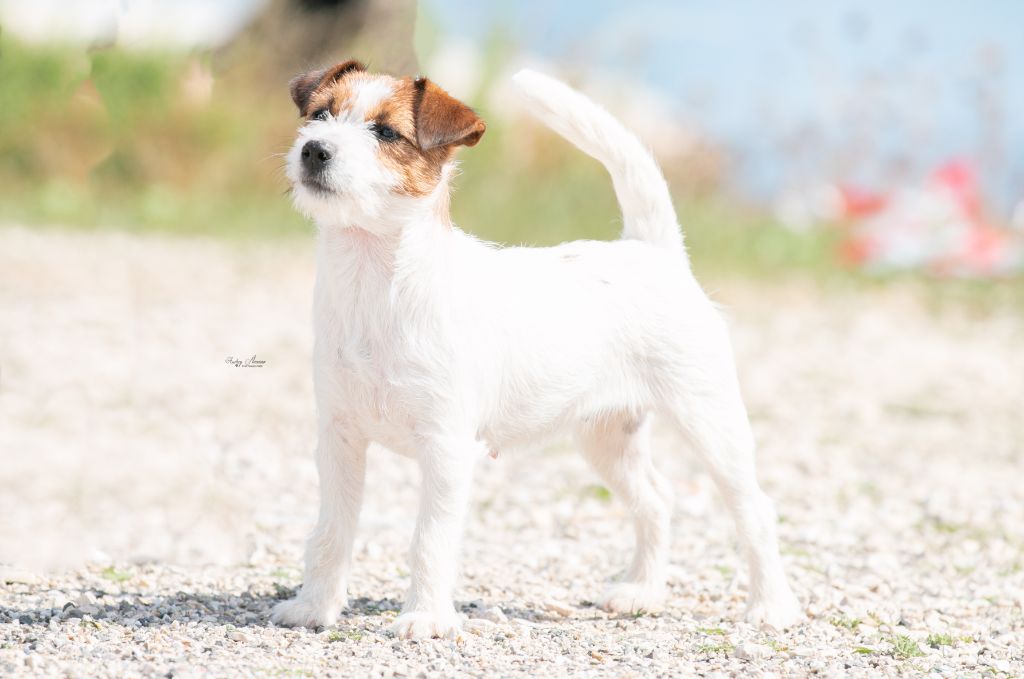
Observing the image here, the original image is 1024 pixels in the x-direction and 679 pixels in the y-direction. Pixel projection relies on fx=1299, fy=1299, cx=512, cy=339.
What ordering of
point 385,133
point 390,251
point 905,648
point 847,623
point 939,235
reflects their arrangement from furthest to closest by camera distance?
1. point 939,235
2. point 847,623
3. point 905,648
4. point 390,251
5. point 385,133

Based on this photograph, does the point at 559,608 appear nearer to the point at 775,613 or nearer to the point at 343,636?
the point at 775,613

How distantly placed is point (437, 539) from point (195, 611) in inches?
32.5

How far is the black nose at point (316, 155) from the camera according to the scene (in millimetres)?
3293

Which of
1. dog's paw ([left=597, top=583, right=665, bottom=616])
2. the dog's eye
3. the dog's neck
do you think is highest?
the dog's eye

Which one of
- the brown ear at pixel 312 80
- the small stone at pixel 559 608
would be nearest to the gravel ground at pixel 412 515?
the small stone at pixel 559 608

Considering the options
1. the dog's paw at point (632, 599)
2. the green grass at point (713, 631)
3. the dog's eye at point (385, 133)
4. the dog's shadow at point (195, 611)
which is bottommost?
the dog's shadow at point (195, 611)

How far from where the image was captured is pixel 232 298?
9.67m

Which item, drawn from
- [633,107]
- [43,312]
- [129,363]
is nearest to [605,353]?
[129,363]

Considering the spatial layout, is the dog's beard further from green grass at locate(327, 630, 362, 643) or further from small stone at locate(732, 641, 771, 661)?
small stone at locate(732, 641, 771, 661)

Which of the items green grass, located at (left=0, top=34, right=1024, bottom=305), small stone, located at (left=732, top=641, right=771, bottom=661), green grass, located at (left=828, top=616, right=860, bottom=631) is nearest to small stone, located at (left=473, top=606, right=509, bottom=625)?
small stone, located at (left=732, top=641, right=771, bottom=661)

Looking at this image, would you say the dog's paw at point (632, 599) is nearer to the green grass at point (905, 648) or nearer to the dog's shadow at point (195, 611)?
the dog's shadow at point (195, 611)

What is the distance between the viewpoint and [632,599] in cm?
430

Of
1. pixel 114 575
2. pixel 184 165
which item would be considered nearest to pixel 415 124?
pixel 114 575

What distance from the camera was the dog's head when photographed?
3.32 m
